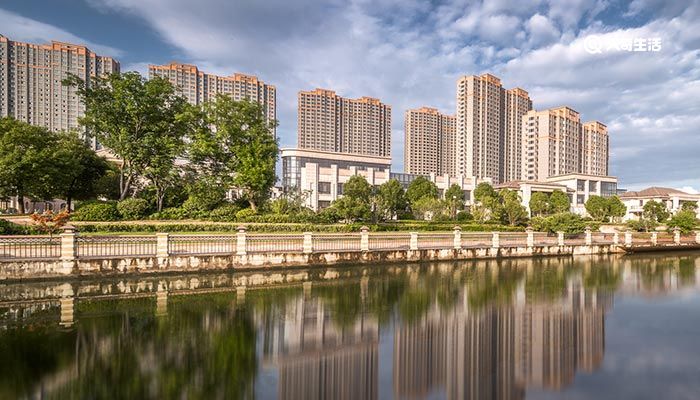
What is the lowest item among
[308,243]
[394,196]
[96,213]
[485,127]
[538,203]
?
[308,243]

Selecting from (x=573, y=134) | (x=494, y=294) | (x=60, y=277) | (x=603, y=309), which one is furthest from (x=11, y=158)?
(x=573, y=134)

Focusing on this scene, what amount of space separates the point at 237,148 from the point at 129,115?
25.7 feet

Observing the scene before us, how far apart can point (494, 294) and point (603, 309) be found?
314 cm

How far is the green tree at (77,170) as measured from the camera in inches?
1056

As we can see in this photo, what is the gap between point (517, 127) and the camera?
107 meters

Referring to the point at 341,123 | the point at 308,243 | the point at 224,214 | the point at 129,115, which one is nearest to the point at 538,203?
the point at 224,214

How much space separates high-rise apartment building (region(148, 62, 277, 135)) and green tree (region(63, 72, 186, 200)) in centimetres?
6433

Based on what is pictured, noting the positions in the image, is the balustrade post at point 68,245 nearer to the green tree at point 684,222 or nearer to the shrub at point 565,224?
the shrub at point 565,224

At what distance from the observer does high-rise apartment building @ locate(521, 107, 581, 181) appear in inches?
3947

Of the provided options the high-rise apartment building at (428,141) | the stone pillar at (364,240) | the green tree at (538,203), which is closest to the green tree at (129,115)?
the stone pillar at (364,240)

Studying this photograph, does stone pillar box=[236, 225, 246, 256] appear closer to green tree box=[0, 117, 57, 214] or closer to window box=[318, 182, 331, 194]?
green tree box=[0, 117, 57, 214]

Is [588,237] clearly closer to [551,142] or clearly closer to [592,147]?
[551,142]

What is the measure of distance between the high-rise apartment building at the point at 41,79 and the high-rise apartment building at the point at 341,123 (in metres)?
49.7

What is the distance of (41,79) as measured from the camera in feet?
277
